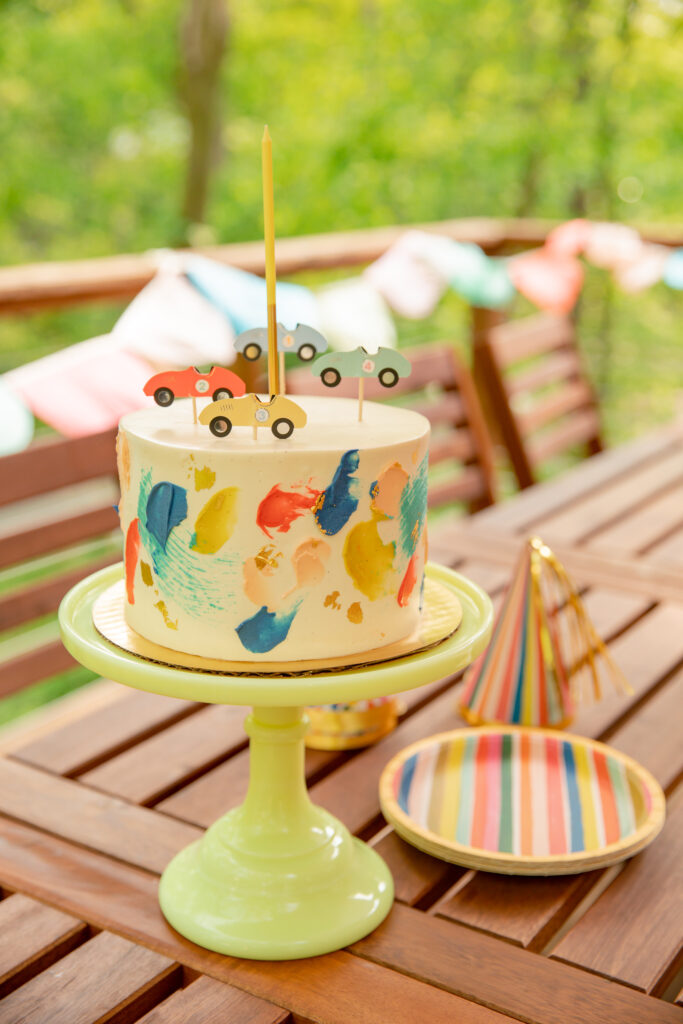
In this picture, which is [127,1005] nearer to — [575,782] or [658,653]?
[575,782]

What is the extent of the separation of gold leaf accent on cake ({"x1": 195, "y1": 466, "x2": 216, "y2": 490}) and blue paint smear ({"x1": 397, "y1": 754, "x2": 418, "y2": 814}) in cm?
42

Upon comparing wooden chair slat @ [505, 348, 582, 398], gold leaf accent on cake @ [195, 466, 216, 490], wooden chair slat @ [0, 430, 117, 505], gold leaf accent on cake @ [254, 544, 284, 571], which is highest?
gold leaf accent on cake @ [195, 466, 216, 490]

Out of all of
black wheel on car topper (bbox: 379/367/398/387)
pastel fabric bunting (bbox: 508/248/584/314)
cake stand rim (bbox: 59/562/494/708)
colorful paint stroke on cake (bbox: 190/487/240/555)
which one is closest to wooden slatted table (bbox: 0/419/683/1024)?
cake stand rim (bbox: 59/562/494/708)

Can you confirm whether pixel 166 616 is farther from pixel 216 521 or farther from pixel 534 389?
pixel 534 389

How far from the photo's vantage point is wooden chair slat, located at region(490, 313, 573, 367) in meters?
2.39

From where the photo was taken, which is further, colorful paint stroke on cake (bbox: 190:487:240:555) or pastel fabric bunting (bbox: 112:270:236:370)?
pastel fabric bunting (bbox: 112:270:236:370)

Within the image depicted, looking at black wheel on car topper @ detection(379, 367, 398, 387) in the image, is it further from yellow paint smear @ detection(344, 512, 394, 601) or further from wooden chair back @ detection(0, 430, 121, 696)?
wooden chair back @ detection(0, 430, 121, 696)

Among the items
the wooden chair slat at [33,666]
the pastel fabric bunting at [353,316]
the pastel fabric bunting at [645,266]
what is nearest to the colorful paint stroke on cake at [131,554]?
the wooden chair slat at [33,666]

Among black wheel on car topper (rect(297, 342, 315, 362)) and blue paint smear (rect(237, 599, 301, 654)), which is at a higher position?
black wheel on car topper (rect(297, 342, 315, 362))

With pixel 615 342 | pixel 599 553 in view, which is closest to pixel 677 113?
pixel 615 342

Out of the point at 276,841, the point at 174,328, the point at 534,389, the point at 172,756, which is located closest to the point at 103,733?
the point at 172,756

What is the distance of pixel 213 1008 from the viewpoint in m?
0.71

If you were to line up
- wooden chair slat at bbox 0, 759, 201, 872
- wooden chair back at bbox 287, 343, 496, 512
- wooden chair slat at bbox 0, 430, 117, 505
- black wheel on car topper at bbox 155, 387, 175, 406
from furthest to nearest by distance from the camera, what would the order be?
wooden chair back at bbox 287, 343, 496, 512 < wooden chair slat at bbox 0, 430, 117, 505 < wooden chair slat at bbox 0, 759, 201, 872 < black wheel on car topper at bbox 155, 387, 175, 406

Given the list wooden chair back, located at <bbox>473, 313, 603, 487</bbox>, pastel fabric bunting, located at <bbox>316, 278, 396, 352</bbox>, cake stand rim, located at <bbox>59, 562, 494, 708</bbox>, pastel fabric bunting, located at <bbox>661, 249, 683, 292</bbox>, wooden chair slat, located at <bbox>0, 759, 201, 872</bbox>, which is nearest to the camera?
cake stand rim, located at <bbox>59, 562, 494, 708</bbox>
